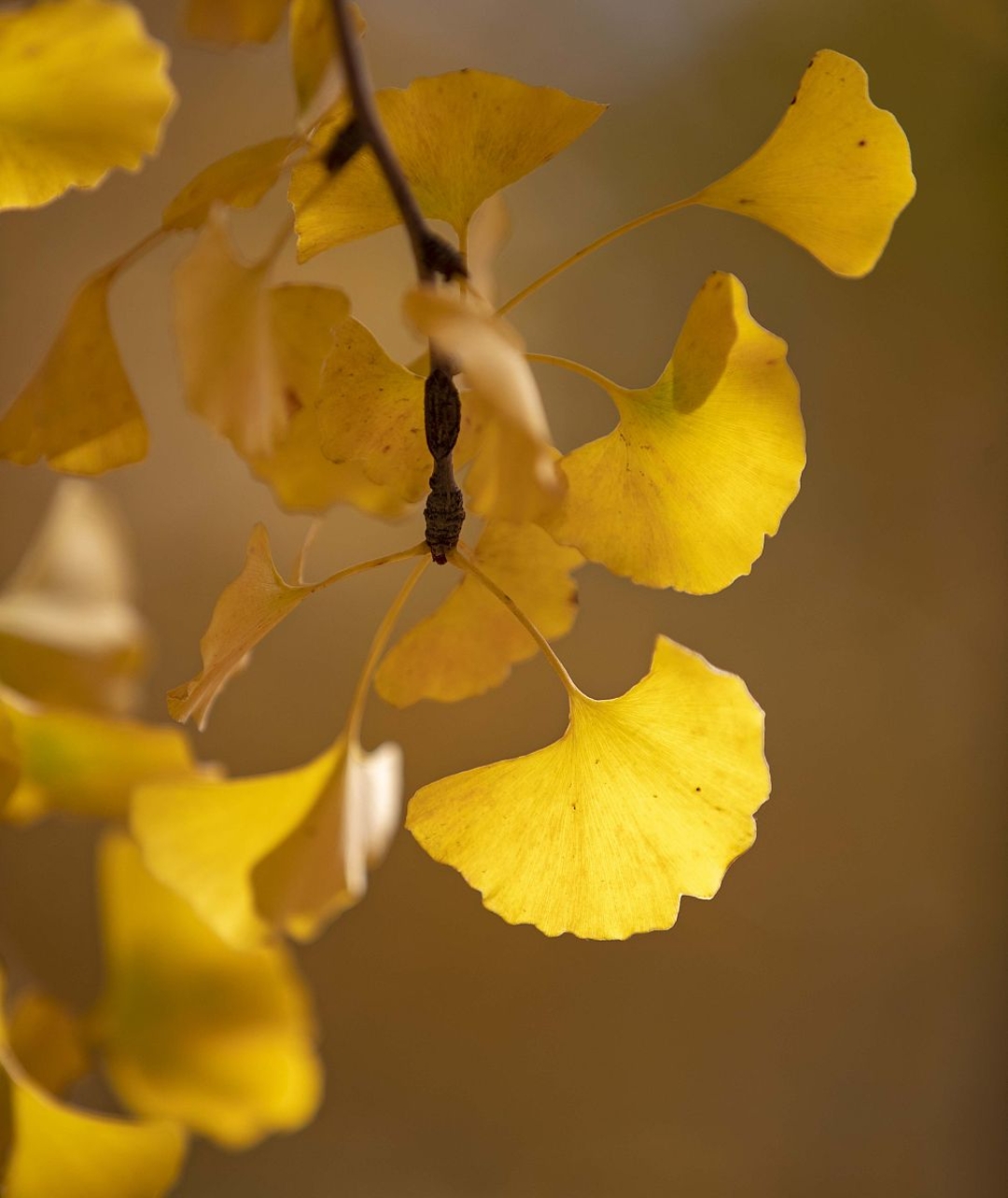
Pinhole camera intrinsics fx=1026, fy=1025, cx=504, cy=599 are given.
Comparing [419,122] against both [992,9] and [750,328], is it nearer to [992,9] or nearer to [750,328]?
[750,328]

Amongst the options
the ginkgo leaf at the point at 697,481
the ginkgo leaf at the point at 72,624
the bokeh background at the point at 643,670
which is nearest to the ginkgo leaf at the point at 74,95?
the ginkgo leaf at the point at 697,481

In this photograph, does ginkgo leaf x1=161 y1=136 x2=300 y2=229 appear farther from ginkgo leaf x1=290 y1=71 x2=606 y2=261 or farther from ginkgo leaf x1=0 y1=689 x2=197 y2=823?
ginkgo leaf x1=0 y1=689 x2=197 y2=823

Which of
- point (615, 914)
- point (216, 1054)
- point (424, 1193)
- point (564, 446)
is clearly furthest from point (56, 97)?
point (424, 1193)

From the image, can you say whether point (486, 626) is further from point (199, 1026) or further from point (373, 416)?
point (199, 1026)

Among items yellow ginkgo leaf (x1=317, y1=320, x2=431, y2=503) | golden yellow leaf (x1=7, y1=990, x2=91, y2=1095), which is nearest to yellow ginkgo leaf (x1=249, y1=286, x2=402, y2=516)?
yellow ginkgo leaf (x1=317, y1=320, x2=431, y2=503)

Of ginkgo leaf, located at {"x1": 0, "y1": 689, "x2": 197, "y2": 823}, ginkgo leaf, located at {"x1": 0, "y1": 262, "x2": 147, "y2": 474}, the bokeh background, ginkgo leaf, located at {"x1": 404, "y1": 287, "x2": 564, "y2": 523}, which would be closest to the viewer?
ginkgo leaf, located at {"x1": 404, "y1": 287, "x2": 564, "y2": 523}
